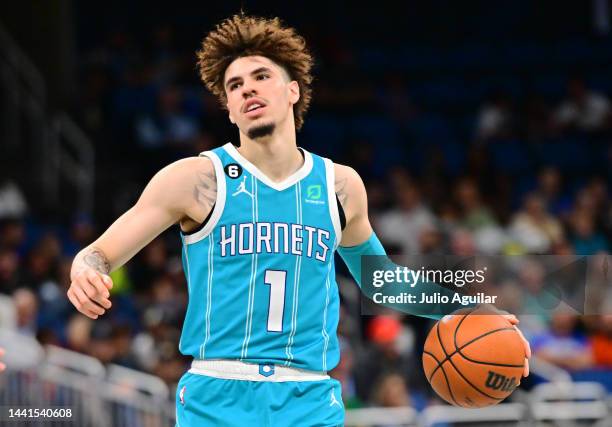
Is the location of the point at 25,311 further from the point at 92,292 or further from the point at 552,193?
the point at 552,193

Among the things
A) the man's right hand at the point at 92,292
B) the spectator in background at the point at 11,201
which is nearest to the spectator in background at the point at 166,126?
the spectator in background at the point at 11,201

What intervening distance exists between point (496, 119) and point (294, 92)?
10515mm

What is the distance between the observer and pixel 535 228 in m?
13.0

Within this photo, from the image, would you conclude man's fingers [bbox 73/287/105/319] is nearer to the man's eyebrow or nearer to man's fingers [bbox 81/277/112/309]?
man's fingers [bbox 81/277/112/309]

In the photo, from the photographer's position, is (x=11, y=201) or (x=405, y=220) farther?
(x=405, y=220)

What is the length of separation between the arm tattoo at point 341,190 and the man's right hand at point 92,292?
4.02 ft

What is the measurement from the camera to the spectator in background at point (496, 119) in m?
15.2

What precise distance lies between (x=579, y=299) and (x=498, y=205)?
7462 mm

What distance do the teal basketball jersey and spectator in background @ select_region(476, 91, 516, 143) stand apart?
1058cm

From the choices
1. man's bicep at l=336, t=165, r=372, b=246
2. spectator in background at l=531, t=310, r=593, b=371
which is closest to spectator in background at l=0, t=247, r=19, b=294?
spectator in background at l=531, t=310, r=593, b=371

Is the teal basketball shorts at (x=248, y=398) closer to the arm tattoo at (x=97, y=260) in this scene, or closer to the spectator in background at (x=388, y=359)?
the arm tattoo at (x=97, y=260)

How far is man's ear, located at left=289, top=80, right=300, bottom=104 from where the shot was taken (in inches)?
A: 202

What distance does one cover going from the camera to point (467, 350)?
16.5 feet

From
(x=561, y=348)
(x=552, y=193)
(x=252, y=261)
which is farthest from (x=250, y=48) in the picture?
(x=552, y=193)
